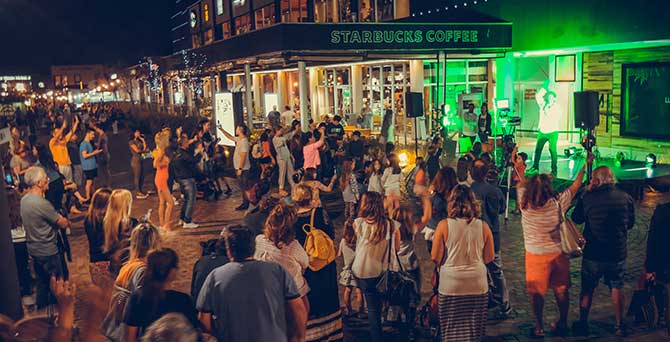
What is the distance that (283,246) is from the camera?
5.11m

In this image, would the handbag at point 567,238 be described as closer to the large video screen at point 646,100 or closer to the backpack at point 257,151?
the backpack at point 257,151

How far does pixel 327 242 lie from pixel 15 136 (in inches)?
416

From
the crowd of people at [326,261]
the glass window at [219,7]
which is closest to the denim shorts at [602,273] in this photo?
the crowd of people at [326,261]

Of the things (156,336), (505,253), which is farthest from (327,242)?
(505,253)

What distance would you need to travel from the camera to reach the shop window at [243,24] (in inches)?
2004

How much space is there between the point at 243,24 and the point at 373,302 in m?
49.4

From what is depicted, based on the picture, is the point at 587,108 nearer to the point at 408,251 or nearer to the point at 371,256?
the point at 408,251

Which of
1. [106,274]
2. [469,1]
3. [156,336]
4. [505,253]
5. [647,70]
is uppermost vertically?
[469,1]

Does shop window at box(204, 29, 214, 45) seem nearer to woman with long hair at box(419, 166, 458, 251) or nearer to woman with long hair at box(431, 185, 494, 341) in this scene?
woman with long hair at box(419, 166, 458, 251)

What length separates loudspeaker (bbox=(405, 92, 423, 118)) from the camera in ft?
51.6

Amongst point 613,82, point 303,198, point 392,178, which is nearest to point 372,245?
point 303,198

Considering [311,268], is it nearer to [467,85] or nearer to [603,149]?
[603,149]

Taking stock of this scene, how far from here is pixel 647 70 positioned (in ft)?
59.0


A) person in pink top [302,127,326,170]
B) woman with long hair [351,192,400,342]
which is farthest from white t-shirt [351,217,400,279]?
person in pink top [302,127,326,170]
